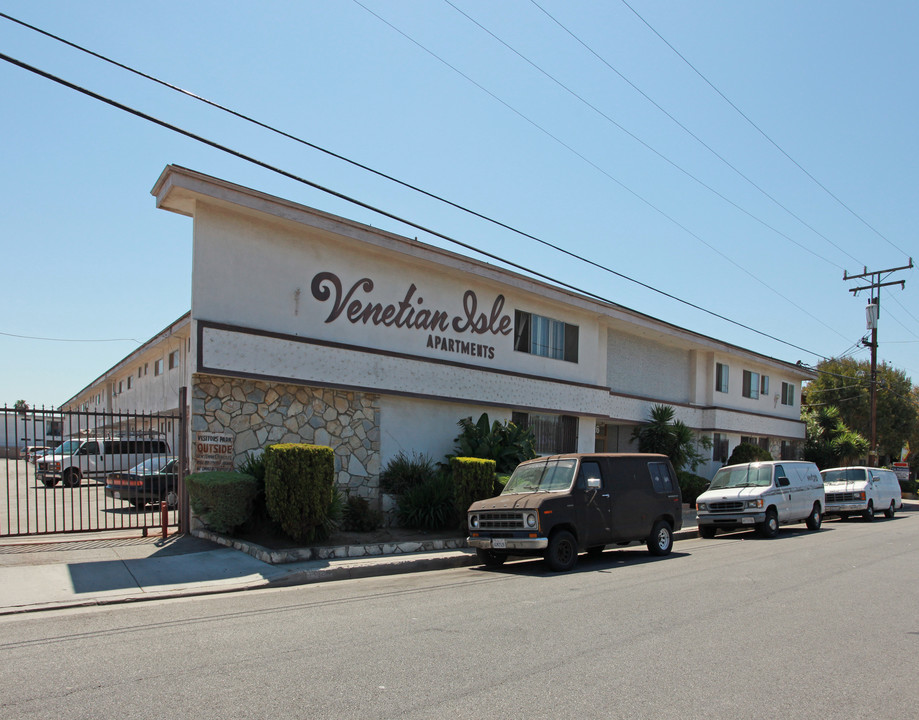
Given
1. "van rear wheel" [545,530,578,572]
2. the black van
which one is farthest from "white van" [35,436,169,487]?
"van rear wheel" [545,530,578,572]

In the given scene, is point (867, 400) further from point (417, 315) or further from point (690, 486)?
point (417, 315)

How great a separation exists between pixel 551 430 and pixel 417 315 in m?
6.55

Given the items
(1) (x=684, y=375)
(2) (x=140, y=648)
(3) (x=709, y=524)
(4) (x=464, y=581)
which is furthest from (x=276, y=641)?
(1) (x=684, y=375)

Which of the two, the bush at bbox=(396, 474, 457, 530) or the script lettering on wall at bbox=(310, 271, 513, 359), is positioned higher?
the script lettering on wall at bbox=(310, 271, 513, 359)

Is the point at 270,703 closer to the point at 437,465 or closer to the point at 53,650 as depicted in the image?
the point at 53,650

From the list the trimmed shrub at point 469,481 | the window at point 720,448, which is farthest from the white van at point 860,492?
the trimmed shrub at point 469,481

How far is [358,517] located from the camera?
15.0 m

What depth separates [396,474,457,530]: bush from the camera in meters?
15.7

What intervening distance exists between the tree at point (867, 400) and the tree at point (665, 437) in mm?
22023

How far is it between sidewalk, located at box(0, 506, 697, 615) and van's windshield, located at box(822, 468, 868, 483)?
60.1 ft

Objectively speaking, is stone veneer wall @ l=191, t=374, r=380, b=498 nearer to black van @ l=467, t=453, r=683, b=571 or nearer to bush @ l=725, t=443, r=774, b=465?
black van @ l=467, t=453, r=683, b=571

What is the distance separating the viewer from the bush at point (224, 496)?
12539 millimetres

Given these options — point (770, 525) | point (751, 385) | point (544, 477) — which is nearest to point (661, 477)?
point (544, 477)

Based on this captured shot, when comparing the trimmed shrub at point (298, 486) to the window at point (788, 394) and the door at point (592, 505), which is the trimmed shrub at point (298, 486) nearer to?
the door at point (592, 505)
